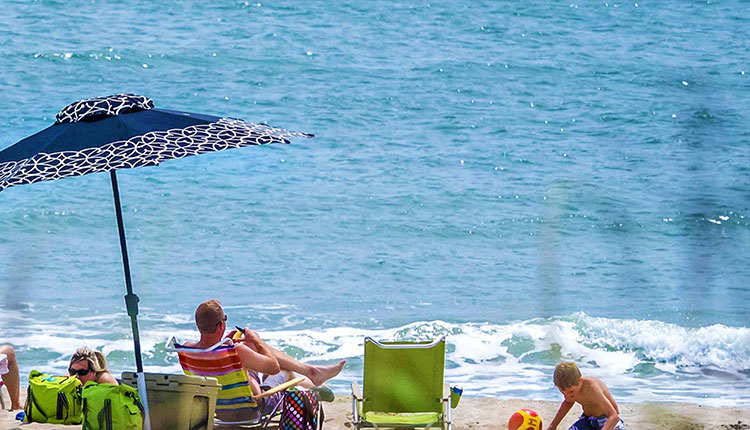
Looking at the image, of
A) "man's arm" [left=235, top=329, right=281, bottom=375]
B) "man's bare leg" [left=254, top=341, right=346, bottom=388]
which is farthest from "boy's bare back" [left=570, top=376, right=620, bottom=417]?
"man's arm" [left=235, top=329, right=281, bottom=375]

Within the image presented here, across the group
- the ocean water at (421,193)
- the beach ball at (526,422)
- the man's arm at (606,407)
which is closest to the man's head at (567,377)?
the man's arm at (606,407)

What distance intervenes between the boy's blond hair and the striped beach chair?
51.1 inches

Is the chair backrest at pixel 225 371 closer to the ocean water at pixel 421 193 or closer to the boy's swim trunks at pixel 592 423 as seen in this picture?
the boy's swim trunks at pixel 592 423

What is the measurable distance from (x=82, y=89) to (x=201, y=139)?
18.9m

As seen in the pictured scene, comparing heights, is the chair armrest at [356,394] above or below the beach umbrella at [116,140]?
below

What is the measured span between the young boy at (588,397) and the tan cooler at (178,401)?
1.67 metres

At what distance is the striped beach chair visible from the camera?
484 centimetres

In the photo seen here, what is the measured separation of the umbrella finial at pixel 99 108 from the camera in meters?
4.62

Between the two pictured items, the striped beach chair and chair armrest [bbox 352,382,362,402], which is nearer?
the striped beach chair

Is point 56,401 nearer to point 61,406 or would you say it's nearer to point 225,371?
point 61,406

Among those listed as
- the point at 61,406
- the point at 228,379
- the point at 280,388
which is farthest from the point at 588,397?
the point at 61,406

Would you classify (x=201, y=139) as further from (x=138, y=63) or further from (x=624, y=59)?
(x=624, y=59)

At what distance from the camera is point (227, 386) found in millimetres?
4965

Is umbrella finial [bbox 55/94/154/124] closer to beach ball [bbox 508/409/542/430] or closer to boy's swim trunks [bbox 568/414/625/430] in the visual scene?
beach ball [bbox 508/409/542/430]
